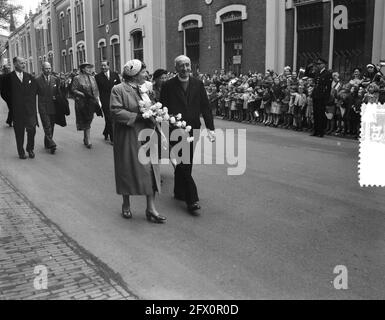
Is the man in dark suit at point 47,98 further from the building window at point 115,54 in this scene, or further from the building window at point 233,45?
the building window at point 115,54

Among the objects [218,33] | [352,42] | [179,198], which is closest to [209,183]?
[179,198]

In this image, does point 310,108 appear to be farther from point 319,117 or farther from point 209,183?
point 209,183

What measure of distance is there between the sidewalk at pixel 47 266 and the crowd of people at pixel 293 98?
8.33 metres

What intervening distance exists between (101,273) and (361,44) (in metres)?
12.2

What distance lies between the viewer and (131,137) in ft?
18.1

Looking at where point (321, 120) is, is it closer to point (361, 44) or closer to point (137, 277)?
point (361, 44)

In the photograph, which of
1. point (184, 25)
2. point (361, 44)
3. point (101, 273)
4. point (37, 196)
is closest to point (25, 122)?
point (37, 196)

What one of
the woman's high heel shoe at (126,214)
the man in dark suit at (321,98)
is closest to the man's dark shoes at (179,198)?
the woman's high heel shoe at (126,214)

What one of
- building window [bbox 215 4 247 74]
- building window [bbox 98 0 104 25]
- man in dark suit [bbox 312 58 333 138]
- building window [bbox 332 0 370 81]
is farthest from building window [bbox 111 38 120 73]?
man in dark suit [bbox 312 58 333 138]

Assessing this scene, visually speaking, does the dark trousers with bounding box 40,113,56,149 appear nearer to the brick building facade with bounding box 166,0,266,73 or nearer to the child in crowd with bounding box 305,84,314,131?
the child in crowd with bounding box 305,84,314,131

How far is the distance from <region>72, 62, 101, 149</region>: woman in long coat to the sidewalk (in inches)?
210

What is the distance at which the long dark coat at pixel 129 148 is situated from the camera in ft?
17.9

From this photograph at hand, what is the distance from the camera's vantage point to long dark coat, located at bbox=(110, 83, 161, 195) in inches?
215

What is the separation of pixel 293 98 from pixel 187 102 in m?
7.94
